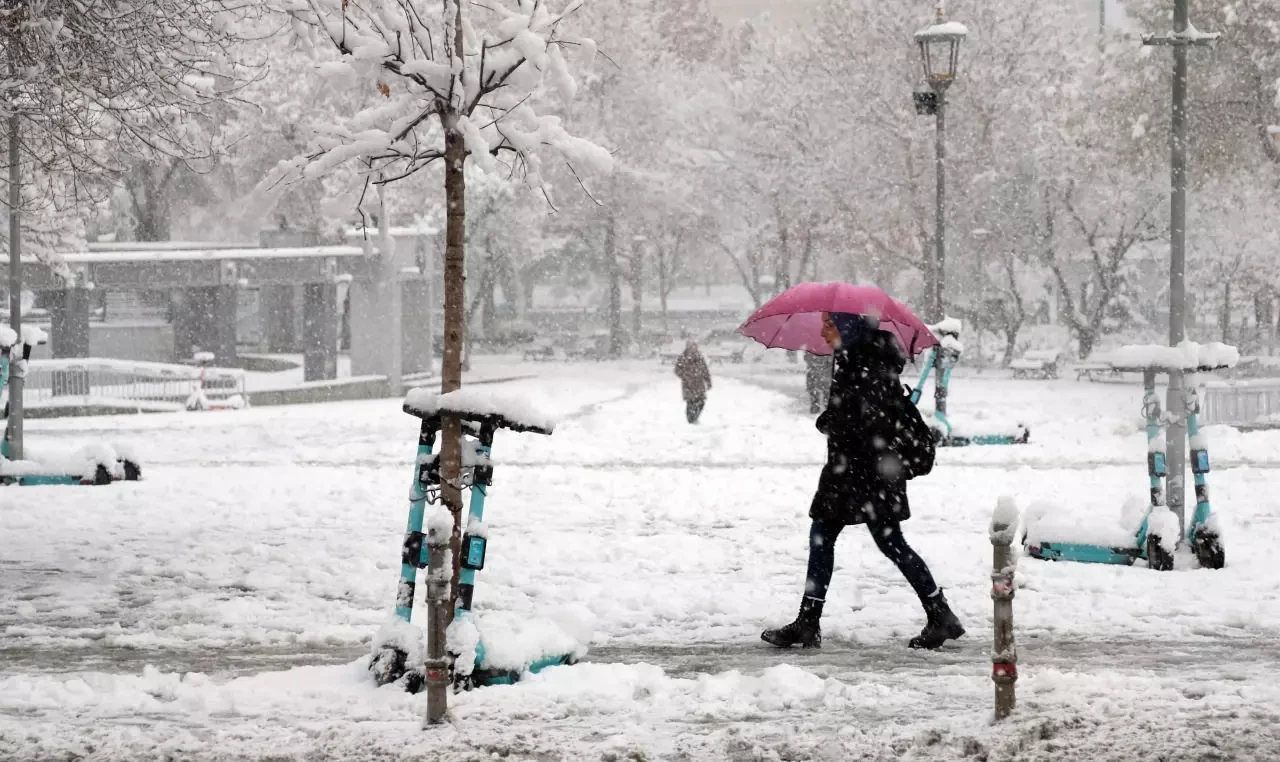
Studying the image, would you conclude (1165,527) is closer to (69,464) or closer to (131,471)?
(131,471)

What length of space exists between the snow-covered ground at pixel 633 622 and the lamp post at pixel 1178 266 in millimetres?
700

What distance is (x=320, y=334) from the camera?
123ft

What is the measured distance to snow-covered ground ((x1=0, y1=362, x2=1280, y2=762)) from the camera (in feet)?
18.6

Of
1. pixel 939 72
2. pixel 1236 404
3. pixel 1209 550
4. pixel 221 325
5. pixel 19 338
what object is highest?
pixel 939 72

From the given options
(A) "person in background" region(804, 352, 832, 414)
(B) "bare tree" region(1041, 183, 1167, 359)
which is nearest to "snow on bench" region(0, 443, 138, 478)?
(A) "person in background" region(804, 352, 832, 414)

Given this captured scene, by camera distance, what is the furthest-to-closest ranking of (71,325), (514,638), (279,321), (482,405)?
(279,321)
(71,325)
(514,638)
(482,405)

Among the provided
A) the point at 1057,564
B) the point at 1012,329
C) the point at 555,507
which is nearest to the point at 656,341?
the point at 1012,329

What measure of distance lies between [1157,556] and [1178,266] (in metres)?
2.40

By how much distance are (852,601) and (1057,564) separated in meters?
1.90

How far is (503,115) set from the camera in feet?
22.2

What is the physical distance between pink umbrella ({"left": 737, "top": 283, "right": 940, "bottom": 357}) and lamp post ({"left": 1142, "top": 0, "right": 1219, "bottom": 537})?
2.57m

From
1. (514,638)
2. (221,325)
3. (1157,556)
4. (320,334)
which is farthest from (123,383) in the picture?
(514,638)

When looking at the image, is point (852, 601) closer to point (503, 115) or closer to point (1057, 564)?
point (1057, 564)

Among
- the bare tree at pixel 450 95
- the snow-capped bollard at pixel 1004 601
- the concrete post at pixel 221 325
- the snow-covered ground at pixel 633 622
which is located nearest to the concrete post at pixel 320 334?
the concrete post at pixel 221 325
